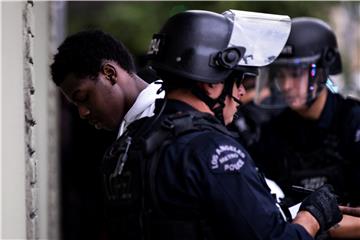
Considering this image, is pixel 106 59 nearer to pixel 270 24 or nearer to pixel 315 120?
pixel 270 24

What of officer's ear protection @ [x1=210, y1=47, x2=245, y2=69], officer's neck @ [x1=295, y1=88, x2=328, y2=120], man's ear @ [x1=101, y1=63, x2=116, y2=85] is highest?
officer's ear protection @ [x1=210, y1=47, x2=245, y2=69]

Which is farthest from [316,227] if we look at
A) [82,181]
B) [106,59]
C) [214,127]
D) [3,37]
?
[82,181]

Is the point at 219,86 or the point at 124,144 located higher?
the point at 219,86

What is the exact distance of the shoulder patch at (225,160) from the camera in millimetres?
2139

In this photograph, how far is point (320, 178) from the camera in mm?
3955

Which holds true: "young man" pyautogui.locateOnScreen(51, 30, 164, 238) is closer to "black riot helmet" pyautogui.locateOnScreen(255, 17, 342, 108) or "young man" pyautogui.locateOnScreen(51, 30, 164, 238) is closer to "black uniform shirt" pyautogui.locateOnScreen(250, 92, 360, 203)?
"black uniform shirt" pyautogui.locateOnScreen(250, 92, 360, 203)

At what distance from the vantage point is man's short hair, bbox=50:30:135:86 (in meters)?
2.65

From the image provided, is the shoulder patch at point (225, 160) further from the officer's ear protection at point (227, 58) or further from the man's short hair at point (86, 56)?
the man's short hair at point (86, 56)

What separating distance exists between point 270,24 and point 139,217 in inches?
31.1

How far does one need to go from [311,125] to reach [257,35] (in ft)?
6.06

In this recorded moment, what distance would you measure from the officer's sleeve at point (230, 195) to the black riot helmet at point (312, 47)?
2069 mm

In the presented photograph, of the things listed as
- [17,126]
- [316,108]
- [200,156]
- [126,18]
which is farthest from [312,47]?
[126,18]

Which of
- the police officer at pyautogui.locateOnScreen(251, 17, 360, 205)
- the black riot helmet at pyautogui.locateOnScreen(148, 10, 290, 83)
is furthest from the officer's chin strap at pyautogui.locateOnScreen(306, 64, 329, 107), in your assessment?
the black riot helmet at pyautogui.locateOnScreen(148, 10, 290, 83)

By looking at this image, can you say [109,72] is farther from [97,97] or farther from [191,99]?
[191,99]
